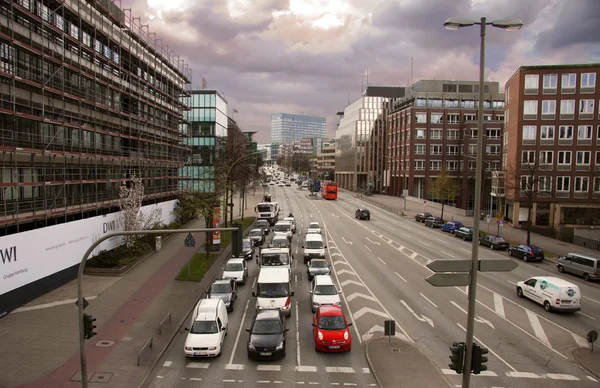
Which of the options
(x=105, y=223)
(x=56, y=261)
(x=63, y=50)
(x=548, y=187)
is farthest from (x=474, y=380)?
(x=548, y=187)

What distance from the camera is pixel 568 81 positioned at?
5131 centimetres

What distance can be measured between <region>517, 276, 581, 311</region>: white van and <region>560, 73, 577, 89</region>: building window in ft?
128

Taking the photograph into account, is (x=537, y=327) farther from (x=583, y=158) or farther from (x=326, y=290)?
(x=583, y=158)

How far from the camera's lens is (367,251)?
36938mm

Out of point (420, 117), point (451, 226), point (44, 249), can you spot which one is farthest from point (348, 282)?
point (420, 117)

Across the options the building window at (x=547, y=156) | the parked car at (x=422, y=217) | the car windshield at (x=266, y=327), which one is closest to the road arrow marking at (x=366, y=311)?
the car windshield at (x=266, y=327)

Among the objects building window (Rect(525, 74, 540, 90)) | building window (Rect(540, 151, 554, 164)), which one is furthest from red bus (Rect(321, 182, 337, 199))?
building window (Rect(525, 74, 540, 90))

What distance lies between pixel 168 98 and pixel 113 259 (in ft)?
99.7

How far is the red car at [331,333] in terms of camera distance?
1641 cm

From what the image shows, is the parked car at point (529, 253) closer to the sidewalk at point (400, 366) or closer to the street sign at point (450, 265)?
the sidewalk at point (400, 366)

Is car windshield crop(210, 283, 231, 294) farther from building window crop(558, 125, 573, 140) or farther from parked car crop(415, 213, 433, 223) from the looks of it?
building window crop(558, 125, 573, 140)

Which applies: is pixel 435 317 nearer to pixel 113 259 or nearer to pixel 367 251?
pixel 367 251

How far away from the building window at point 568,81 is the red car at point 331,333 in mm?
49556

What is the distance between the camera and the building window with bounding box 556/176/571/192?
2044 inches
